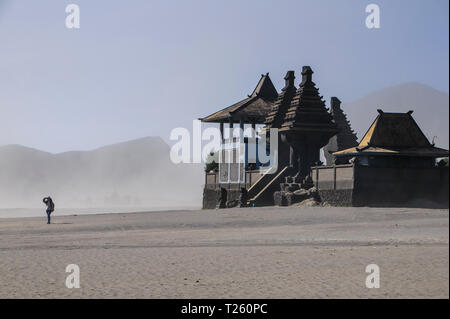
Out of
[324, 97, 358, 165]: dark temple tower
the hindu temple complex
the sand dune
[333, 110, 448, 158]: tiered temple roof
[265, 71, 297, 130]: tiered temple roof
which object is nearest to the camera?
the sand dune

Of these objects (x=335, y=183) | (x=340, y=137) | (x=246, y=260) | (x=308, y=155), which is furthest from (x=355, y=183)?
(x=340, y=137)

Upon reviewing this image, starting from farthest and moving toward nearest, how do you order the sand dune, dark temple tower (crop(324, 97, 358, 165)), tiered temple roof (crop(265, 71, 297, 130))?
dark temple tower (crop(324, 97, 358, 165)), tiered temple roof (crop(265, 71, 297, 130)), the sand dune

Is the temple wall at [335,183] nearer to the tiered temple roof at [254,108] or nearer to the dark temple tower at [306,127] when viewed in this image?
the dark temple tower at [306,127]

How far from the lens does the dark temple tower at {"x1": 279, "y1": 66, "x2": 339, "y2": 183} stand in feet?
127

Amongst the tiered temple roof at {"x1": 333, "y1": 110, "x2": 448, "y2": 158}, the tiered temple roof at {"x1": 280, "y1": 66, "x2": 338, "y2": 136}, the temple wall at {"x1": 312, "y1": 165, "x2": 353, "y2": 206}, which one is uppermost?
the tiered temple roof at {"x1": 280, "y1": 66, "x2": 338, "y2": 136}

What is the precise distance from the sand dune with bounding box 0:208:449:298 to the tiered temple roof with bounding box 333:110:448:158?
5435 mm

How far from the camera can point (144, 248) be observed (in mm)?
17891

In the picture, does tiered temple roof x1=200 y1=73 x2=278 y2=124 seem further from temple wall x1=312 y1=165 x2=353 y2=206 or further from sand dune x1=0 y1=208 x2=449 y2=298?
sand dune x1=0 y1=208 x2=449 y2=298

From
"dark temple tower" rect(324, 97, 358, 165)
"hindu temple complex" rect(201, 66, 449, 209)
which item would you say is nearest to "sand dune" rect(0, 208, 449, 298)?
"hindu temple complex" rect(201, 66, 449, 209)

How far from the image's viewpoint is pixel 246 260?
583 inches

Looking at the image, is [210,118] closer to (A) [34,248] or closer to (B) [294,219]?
(B) [294,219]

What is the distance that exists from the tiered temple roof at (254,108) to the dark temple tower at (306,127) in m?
8.18

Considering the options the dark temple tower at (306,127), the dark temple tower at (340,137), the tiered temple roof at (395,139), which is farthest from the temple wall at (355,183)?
the dark temple tower at (340,137)

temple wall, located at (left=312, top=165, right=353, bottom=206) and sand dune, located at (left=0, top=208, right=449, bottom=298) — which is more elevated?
temple wall, located at (left=312, top=165, right=353, bottom=206)
